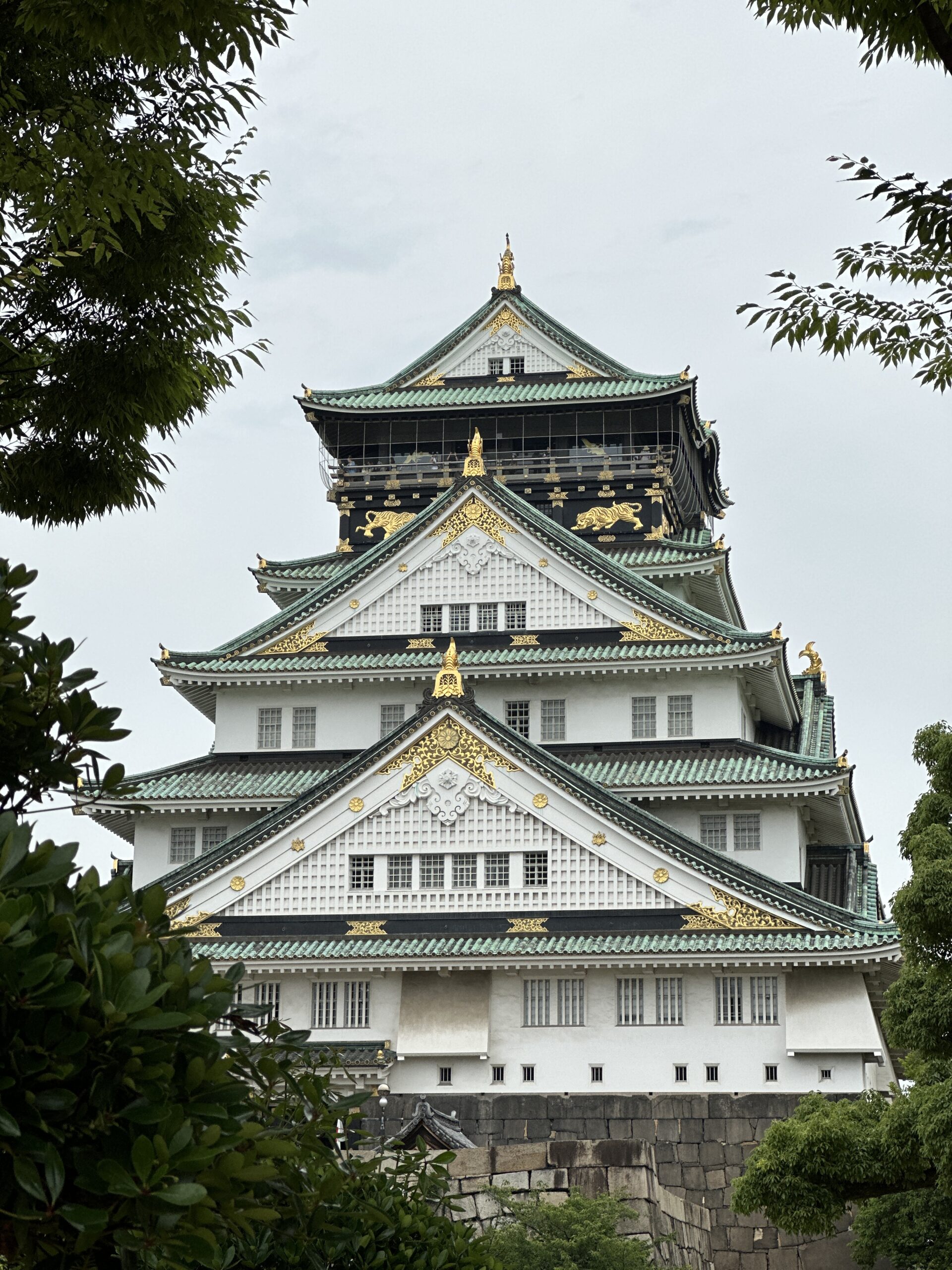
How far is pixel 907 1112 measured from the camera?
19141mm

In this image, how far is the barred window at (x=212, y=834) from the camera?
38688 millimetres

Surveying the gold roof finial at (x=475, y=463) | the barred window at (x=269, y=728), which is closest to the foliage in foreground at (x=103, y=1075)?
the barred window at (x=269, y=728)

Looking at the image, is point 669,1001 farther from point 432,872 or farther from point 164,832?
point 164,832

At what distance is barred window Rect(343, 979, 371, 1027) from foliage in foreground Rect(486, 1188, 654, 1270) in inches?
515

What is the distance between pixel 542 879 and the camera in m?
33.8

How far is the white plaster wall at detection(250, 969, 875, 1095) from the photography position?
32.0 metres

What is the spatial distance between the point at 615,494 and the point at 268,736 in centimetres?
1133

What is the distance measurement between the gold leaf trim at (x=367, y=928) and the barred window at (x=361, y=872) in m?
0.87

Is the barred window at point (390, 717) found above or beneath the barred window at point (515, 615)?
beneath

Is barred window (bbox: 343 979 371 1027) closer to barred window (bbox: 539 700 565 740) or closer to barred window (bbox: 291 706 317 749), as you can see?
barred window (bbox: 291 706 317 749)

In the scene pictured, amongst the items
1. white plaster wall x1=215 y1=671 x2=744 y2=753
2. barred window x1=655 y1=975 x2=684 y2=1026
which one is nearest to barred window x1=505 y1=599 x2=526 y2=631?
white plaster wall x1=215 y1=671 x2=744 y2=753

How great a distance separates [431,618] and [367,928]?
8709mm

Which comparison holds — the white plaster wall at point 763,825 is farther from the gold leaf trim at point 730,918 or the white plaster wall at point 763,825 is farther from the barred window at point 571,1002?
the barred window at point 571,1002

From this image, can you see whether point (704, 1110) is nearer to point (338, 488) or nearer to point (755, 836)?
point (755, 836)
